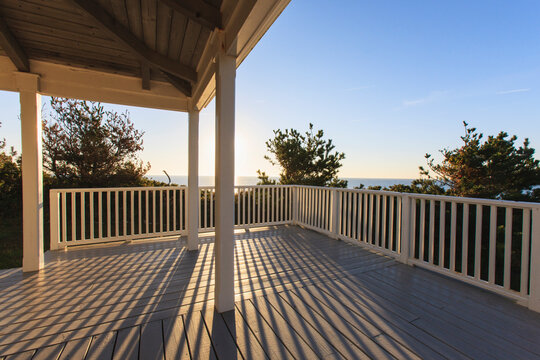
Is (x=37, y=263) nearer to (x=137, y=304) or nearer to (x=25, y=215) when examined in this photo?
(x=25, y=215)

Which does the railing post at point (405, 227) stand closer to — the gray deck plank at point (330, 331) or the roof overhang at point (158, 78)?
the gray deck plank at point (330, 331)

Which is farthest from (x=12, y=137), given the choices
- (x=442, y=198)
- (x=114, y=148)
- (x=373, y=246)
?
(x=442, y=198)

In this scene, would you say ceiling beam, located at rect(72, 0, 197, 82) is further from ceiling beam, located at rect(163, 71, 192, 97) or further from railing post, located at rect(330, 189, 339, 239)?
railing post, located at rect(330, 189, 339, 239)

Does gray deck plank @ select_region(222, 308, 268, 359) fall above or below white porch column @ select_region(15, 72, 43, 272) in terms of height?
below

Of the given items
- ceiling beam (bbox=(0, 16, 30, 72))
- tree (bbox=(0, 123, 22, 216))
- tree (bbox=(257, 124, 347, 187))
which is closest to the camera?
ceiling beam (bbox=(0, 16, 30, 72))

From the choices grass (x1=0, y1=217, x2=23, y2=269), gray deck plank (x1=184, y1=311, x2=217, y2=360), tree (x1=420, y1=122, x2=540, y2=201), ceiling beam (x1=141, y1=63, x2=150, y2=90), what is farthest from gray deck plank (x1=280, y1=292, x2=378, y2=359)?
tree (x1=420, y1=122, x2=540, y2=201)

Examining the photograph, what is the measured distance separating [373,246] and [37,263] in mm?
4430

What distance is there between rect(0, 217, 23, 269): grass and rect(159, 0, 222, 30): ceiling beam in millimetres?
5998

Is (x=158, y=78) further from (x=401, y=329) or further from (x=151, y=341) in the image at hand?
(x=401, y=329)

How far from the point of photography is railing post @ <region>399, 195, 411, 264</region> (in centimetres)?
288

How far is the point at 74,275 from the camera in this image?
2549mm

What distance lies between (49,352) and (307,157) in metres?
9.45

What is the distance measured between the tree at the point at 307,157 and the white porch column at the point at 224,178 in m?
8.09

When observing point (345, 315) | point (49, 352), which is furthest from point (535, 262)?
point (49, 352)
